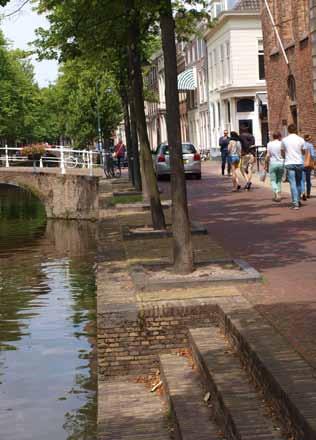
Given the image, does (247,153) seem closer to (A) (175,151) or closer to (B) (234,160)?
(B) (234,160)

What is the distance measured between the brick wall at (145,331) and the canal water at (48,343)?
0.61m

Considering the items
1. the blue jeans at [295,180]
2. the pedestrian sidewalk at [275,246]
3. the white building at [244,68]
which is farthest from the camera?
the white building at [244,68]

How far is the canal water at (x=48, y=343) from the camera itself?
8.09 metres

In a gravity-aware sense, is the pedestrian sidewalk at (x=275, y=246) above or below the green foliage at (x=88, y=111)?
below

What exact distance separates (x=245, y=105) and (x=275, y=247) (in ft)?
139

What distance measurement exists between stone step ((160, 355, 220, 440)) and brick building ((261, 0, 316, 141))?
19.6 metres

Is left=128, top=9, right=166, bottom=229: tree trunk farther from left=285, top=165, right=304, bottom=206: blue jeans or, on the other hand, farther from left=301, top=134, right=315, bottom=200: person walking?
left=301, top=134, right=315, bottom=200: person walking

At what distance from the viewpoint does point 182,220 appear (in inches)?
380

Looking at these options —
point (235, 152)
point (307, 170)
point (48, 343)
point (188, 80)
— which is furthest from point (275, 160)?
point (188, 80)

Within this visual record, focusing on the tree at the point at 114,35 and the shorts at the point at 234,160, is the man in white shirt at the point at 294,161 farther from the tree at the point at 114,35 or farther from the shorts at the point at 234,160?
the shorts at the point at 234,160

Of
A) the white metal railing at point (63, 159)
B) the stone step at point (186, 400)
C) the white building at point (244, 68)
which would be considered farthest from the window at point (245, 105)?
the stone step at point (186, 400)

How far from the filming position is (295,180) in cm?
1825

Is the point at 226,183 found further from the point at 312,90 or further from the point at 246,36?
the point at 246,36

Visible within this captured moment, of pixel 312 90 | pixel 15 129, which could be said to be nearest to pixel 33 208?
pixel 312 90
